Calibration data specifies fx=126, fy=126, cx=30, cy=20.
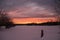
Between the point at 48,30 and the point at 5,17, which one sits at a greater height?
the point at 5,17

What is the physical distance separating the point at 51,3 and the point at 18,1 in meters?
0.27

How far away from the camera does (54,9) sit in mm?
1027

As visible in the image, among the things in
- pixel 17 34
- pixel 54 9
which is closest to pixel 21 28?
pixel 17 34

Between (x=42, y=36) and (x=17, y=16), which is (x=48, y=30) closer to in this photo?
(x=42, y=36)

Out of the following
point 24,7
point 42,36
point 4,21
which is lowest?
point 42,36

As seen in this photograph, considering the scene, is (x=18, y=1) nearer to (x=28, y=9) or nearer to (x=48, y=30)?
(x=28, y=9)

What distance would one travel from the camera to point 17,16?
1.03 meters

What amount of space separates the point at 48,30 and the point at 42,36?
2.7 inches

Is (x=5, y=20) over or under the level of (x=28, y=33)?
over

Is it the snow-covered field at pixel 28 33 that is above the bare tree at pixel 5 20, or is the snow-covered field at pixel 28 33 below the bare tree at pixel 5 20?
below

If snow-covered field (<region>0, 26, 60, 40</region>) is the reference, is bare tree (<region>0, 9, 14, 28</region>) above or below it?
above

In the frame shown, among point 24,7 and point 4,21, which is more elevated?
point 24,7

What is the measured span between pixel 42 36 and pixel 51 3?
279 mm

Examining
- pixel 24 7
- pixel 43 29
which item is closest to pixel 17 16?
pixel 24 7
